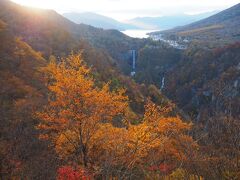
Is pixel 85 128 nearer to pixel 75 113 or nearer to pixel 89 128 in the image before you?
pixel 89 128

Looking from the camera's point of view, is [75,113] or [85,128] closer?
[75,113]

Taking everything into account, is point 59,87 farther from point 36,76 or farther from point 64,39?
point 64,39

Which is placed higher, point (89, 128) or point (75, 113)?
point (75, 113)

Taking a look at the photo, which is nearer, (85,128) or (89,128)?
(89,128)

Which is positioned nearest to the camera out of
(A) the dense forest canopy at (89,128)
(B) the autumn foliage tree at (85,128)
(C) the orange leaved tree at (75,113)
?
(A) the dense forest canopy at (89,128)

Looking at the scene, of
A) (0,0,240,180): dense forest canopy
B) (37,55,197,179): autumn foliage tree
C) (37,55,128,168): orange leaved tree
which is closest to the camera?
(0,0,240,180): dense forest canopy

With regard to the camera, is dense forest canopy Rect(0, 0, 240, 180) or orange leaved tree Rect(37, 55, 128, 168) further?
orange leaved tree Rect(37, 55, 128, 168)

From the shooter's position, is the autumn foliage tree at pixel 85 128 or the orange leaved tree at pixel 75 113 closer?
the autumn foliage tree at pixel 85 128

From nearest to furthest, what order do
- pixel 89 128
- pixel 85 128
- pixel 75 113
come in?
1. pixel 75 113
2. pixel 89 128
3. pixel 85 128

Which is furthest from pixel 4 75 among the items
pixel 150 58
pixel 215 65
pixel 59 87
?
pixel 150 58

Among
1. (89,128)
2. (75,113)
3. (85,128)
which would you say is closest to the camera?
(75,113)

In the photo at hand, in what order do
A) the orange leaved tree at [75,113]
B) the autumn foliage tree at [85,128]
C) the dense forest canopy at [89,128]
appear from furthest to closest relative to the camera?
the orange leaved tree at [75,113]
the autumn foliage tree at [85,128]
the dense forest canopy at [89,128]

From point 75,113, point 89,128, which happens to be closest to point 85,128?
point 89,128

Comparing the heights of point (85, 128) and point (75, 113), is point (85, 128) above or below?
below
